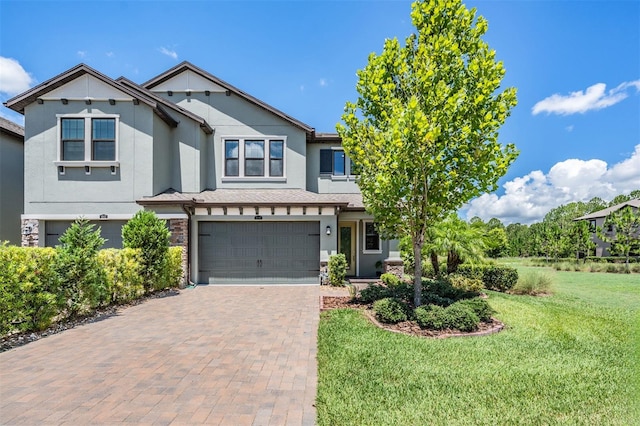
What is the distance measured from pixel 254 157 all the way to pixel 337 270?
630cm

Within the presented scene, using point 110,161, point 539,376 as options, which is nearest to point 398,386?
point 539,376

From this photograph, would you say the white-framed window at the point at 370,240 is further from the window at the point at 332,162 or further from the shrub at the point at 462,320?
the shrub at the point at 462,320

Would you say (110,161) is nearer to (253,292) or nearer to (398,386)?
(253,292)

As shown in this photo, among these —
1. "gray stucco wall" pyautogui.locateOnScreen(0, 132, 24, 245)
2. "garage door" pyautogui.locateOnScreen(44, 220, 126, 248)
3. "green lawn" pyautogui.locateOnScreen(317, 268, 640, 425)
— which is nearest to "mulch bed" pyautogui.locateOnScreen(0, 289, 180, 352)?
"garage door" pyautogui.locateOnScreen(44, 220, 126, 248)

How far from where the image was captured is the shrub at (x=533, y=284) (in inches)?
472

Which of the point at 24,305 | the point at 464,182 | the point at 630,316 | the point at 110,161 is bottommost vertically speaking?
the point at 630,316

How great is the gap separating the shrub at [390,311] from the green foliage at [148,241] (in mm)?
7334

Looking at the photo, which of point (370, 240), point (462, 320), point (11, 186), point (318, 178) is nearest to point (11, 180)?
point (11, 186)

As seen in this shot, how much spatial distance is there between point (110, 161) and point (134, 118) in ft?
6.30

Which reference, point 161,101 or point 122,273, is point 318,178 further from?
point 122,273

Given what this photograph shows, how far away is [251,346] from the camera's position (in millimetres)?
5828

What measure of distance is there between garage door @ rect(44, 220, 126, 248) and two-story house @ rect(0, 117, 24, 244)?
8.41ft

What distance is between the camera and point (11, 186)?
14.0m

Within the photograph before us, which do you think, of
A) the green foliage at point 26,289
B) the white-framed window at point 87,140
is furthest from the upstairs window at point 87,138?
the green foliage at point 26,289
